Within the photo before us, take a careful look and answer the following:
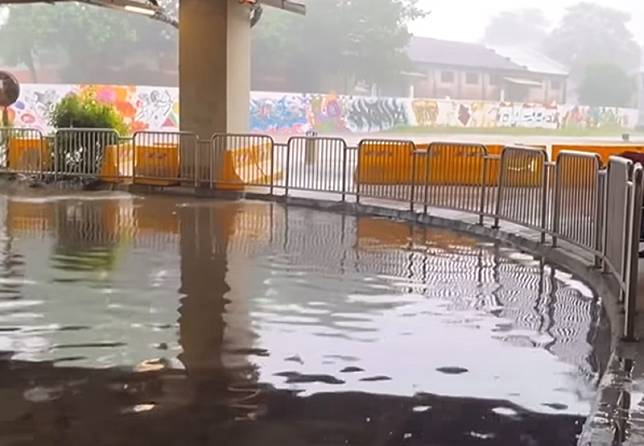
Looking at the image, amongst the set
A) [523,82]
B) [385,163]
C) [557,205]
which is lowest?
[557,205]

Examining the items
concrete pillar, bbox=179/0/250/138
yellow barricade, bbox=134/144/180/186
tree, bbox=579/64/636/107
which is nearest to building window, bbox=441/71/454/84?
tree, bbox=579/64/636/107

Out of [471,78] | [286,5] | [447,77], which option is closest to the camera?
[286,5]

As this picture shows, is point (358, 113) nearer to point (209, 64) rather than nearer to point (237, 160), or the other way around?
point (209, 64)

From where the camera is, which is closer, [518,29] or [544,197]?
[544,197]

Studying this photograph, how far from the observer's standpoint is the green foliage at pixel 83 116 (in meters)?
20.8

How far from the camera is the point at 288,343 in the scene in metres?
6.35

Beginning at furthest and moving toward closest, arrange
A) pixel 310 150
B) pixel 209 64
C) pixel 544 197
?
pixel 209 64, pixel 310 150, pixel 544 197

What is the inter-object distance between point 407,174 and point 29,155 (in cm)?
936

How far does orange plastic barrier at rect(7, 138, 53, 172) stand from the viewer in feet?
64.5

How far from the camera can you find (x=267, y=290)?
8.33 metres

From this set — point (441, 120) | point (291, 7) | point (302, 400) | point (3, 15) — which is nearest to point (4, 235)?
point (302, 400)

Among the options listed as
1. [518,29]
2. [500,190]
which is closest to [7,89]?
[500,190]

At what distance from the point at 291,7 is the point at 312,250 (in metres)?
12.6

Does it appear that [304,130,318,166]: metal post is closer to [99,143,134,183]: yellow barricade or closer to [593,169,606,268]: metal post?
[99,143,134,183]: yellow barricade
